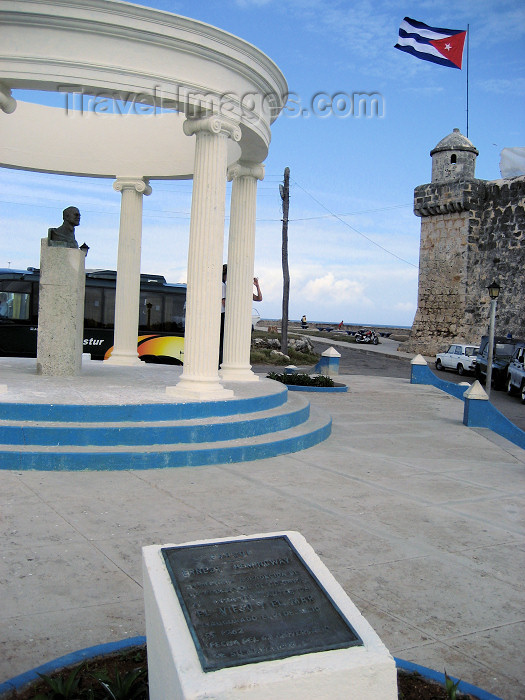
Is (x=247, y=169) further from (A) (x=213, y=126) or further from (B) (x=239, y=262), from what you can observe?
(A) (x=213, y=126)

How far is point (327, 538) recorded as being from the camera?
16.4ft

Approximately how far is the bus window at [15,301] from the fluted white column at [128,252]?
23.8ft

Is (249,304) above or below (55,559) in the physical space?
above

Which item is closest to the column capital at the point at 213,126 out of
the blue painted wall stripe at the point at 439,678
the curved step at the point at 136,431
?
the curved step at the point at 136,431

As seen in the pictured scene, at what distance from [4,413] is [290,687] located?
19.7 ft

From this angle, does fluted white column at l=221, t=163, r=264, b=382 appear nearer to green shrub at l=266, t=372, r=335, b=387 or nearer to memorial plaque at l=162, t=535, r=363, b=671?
green shrub at l=266, t=372, r=335, b=387

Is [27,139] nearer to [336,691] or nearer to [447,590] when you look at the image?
[447,590]

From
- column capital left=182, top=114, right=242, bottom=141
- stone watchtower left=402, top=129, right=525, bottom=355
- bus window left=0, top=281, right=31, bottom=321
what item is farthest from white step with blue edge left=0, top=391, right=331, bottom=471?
stone watchtower left=402, top=129, right=525, bottom=355

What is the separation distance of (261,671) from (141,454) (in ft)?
16.3

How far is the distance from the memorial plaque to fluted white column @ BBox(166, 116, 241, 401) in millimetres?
5852

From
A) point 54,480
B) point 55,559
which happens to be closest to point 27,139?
point 54,480

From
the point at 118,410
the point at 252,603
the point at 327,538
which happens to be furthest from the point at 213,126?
the point at 252,603

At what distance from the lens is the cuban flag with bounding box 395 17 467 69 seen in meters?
25.1

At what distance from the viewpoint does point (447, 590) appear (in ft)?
13.4
